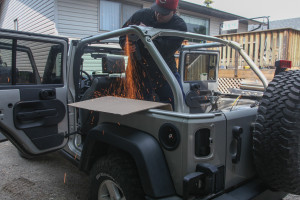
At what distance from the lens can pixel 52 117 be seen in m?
3.00

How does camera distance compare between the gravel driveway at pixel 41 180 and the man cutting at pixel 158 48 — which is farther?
the gravel driveway at pixel 41 180

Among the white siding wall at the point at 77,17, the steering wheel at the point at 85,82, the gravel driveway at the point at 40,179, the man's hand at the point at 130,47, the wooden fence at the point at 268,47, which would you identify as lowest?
the gravel driveway at the point at 40,179

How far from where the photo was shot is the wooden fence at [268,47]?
24.0ft

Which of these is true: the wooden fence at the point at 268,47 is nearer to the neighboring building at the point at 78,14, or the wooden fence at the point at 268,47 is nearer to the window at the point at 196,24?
the neighboring building at the point at 78,14

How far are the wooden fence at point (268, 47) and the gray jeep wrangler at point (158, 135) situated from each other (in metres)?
5.16

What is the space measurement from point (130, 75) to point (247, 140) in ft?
5.57

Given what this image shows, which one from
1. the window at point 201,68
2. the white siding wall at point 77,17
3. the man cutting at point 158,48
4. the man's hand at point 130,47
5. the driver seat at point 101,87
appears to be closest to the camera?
the man's hand at point 130,47

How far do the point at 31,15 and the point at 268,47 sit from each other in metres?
10.3

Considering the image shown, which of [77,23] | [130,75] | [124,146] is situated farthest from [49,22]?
[124,146]

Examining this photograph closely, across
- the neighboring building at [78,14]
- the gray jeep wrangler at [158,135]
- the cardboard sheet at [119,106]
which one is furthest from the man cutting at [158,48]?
the neighboring building at [78,14]

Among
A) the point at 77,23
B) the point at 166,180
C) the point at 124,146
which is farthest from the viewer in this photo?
the point at 77,23

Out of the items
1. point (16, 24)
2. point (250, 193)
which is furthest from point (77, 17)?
point (250, 193)

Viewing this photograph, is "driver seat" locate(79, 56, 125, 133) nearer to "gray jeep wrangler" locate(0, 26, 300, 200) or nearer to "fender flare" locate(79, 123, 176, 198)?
"gray jeep wrangler" locate(0, 26, 300, 200)

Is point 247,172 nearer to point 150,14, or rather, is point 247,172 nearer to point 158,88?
point 158,88
